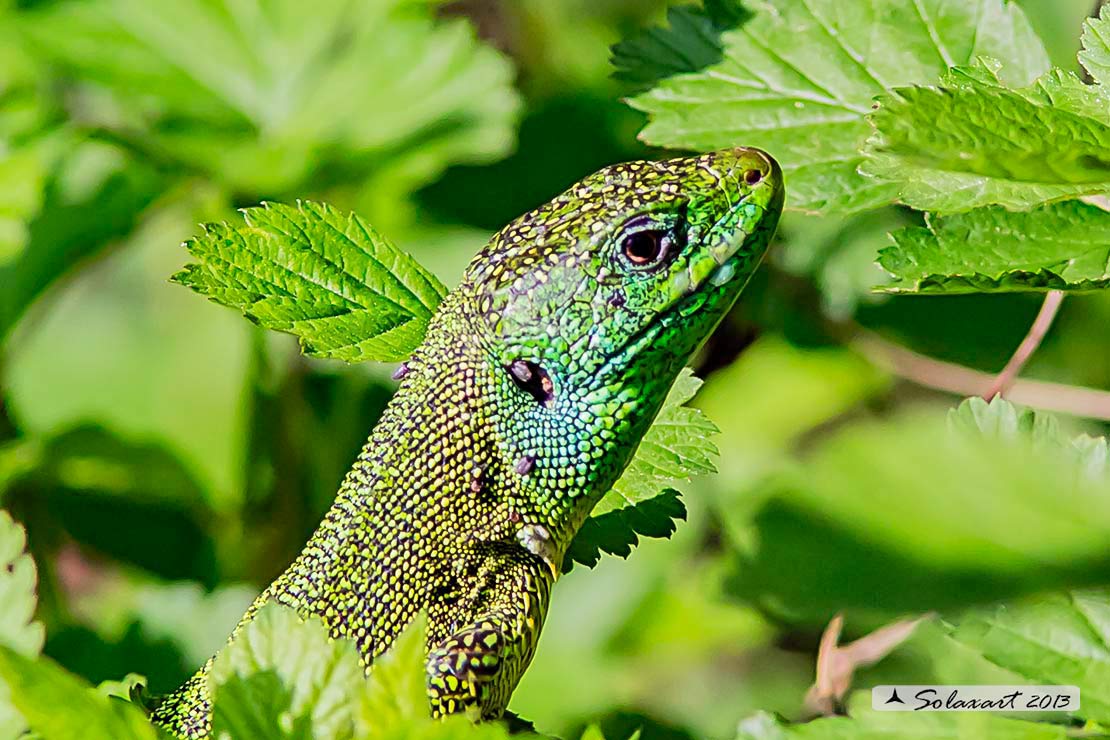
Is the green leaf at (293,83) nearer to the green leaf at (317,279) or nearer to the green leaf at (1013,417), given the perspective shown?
the green leaf at (317,279)

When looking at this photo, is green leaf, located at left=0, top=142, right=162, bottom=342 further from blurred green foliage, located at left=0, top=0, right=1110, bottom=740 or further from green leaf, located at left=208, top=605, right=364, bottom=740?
green leaf, located at left=208, top=605, right=364, bottom=740

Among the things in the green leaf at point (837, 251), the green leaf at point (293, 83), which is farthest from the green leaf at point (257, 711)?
the green leaf at point (837, 251)

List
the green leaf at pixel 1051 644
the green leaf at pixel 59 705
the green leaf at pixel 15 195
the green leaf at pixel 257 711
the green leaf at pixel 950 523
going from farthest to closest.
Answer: the green leaf at pixel 15 195, the green leaf at pixel 1051 644, the green leaf at pixel 257 711, the green leaf at pixel 59 705, the green leaf at pixel 950 523

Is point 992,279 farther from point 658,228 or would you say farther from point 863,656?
point 863,656

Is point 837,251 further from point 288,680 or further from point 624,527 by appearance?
point 288,680

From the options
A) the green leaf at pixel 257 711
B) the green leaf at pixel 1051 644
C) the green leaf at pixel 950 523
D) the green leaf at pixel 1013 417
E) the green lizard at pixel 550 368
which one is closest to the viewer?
the green leaf at pixel 950 523

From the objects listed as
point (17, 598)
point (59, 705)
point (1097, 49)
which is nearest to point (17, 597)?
point (17, 598)

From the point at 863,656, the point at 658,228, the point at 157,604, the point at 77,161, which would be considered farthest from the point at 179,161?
the point at 863,656
